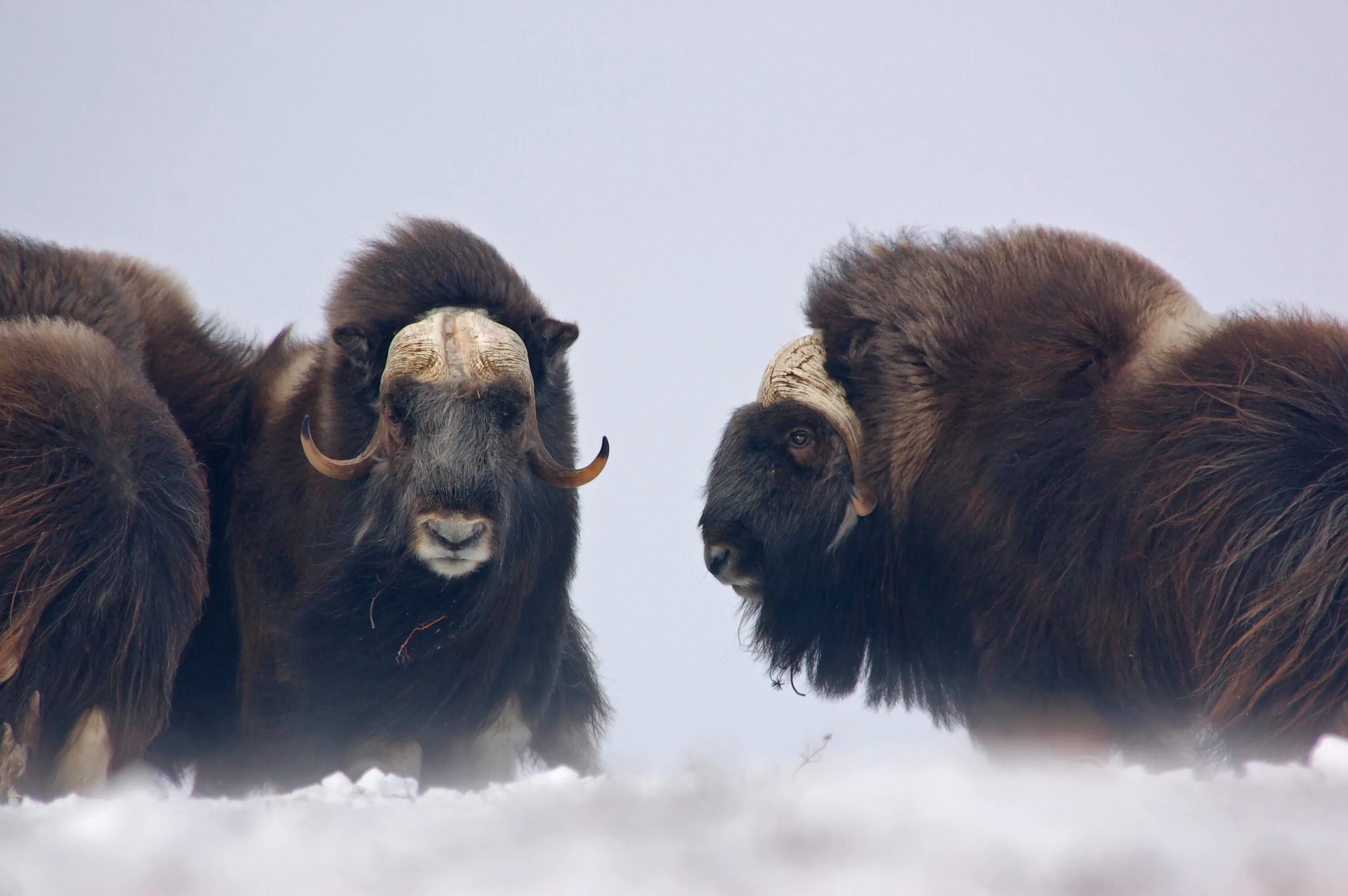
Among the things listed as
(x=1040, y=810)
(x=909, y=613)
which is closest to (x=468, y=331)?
(x=909, y=613)

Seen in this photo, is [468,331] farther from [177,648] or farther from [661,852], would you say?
[661,852]

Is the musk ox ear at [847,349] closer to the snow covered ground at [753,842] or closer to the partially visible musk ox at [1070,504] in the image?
the partially visible musk ox at [1070,504]

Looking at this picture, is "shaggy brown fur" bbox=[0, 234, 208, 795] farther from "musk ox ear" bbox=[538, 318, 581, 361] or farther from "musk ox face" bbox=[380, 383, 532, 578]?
"musk ox ear" bbox=[538, 318, 581, 361]

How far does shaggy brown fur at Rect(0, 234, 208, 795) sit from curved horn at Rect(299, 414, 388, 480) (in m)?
0.28

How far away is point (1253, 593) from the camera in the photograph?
9.17ft

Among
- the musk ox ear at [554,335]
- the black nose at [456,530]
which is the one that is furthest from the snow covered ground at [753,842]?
the musk ox ear at [554,335]

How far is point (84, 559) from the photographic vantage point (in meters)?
3.11

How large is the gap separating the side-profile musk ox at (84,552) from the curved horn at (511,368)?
2.46 feet

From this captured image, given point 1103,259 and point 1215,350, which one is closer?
point 1215,350

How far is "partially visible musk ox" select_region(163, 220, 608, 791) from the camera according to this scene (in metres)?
3.54

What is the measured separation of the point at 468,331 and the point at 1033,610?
158 centimetres

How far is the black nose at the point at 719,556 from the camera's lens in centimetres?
355

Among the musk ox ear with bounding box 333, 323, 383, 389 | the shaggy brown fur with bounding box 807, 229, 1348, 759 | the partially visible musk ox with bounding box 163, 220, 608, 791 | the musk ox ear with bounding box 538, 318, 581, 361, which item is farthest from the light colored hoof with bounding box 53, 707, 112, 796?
the shaggy brown fur with bounding box 807, 229, 1348, 759

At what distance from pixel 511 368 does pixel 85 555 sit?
111 centimetres
